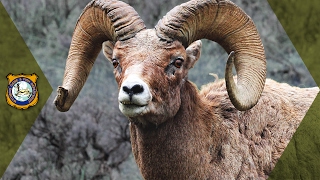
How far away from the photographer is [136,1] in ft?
46.0

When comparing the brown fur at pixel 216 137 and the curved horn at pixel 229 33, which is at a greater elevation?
the curved horn at pixel 229 33

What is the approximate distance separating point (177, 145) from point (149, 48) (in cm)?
109

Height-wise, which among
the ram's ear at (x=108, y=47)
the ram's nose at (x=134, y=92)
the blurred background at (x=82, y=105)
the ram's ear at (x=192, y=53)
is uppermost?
the ram's ear at (x=108, y=47)

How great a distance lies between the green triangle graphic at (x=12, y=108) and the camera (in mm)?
13734

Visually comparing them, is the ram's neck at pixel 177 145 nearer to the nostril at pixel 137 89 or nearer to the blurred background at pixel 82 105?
the nostril at pixel 137 89

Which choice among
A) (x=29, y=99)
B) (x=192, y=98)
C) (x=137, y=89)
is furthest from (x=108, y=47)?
(x=29, y=99)

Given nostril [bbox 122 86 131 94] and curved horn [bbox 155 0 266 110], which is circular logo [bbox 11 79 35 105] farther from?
nostril [bbox 122 86 131 94]

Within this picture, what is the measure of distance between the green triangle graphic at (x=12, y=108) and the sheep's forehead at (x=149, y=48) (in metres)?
6.47

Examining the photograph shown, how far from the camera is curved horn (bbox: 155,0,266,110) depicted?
759 centimetres

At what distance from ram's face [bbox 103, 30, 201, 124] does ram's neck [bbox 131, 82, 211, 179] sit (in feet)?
0.54

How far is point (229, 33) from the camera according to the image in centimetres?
796

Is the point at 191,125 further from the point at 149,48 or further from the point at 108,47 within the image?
the point at 108,47

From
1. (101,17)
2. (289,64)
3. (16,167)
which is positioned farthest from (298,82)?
(101,17)

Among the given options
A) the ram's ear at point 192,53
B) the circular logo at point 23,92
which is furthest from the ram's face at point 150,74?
the circular logo at point 23,92
